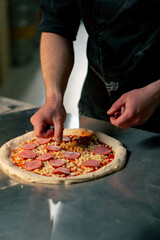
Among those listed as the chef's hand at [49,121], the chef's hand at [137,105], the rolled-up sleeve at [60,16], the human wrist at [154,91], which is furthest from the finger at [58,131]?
the rolled-up sleeve at [60,16]

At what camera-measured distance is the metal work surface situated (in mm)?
969

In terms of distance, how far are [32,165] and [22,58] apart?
4146mm

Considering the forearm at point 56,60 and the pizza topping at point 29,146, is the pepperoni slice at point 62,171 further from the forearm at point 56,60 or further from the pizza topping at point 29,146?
the forearm at point 56,60

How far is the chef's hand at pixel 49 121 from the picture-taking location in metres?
1.35

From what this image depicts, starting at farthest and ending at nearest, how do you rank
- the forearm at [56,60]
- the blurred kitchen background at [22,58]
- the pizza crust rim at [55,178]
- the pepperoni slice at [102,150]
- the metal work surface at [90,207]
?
the blurred kitchen background at [22,58]
the forearm at [56,60]
the pepperoni slice at [102,150]
the pizza crust rim at [55,178]
the metal work surface at [90,207]

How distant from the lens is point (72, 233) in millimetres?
966

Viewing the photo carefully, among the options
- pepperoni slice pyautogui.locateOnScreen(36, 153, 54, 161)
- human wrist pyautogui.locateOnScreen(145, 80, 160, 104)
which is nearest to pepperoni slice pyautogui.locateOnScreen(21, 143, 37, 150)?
pepperoni slice pyautogui.locateOnScreen(36, 153, 54, 161)

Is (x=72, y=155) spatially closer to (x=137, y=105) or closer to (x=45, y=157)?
(x=45, y=157)

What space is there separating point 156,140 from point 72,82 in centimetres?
280

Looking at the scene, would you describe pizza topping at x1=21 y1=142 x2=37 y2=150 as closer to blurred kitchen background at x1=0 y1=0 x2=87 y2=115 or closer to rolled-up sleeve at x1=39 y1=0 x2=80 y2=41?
rolled-up sleeve at x1=39 y1=0 x2=80 y2=41

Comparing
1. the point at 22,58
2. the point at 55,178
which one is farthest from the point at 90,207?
the point at 22,58

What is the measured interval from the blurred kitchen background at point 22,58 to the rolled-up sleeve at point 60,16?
2158 mm

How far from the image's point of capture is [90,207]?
1.08 m

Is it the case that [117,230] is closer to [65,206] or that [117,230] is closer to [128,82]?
[65,206]
